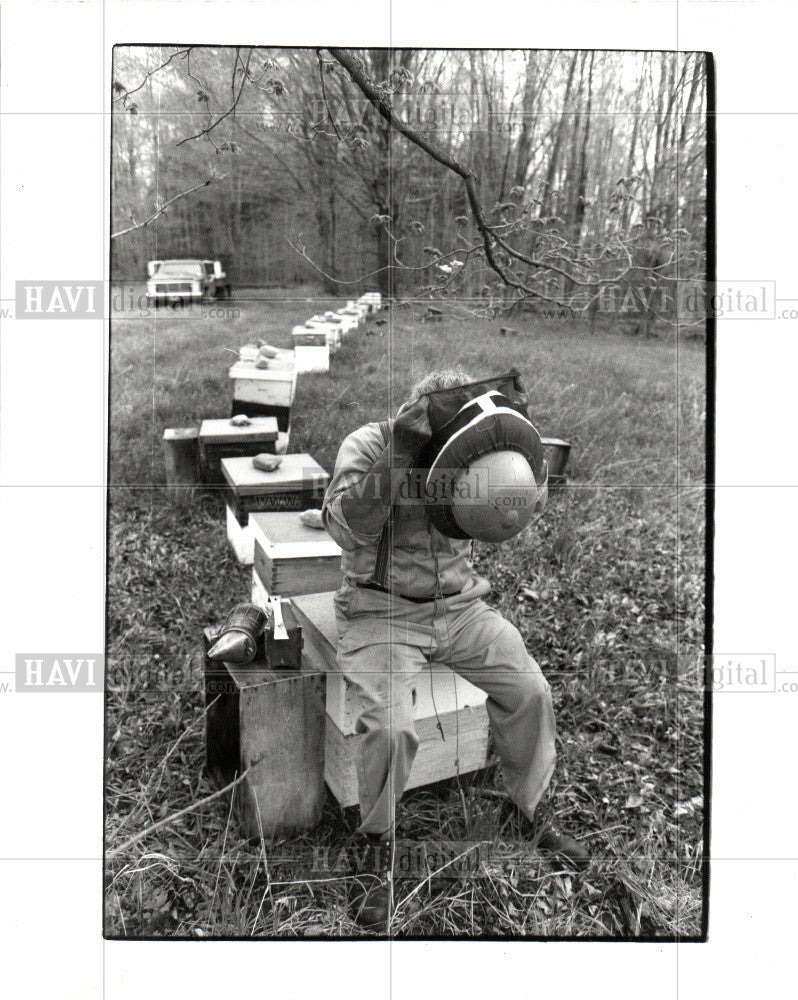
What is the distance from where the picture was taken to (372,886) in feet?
9.55

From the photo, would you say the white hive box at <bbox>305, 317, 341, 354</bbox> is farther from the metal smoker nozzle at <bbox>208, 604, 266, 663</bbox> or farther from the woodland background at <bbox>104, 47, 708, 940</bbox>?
the metal smoker nozzle at <bbox>208, 604, 266, 663</bbox>

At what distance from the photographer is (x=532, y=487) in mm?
2592

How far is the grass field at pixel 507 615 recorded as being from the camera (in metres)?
2.90

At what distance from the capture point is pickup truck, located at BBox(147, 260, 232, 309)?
2830 mm

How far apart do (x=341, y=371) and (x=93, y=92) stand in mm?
1213

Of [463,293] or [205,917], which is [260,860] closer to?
[205,917]

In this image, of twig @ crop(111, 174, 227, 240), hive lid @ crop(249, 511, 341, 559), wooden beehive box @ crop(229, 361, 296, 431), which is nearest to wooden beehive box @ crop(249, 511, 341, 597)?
hive lid @ crop(249, 511, 341, 559)

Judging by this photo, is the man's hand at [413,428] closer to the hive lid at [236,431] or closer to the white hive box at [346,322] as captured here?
the white hive box at [346,322]

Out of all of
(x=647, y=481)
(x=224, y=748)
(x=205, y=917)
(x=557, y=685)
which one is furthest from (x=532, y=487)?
(x=205, y=917)

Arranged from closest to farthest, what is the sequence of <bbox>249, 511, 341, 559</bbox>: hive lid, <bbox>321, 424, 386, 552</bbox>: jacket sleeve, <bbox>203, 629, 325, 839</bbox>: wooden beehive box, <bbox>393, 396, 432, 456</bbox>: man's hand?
<bbox>393, 396, 432, 456</bbox>: man's hand < <bbox>321, 424, 386, 552</bbox>: jacket sleeve < <bbox>203, 629, 325, 839</bbox>: wooden beehive box < <bbox>249, 511, 341, 559</bbox>: hive lid

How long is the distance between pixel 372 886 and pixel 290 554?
3.91 ft

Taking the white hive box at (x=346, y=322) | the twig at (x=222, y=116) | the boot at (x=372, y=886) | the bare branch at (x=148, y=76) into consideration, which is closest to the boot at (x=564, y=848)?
the boot at (x=372, y=886)

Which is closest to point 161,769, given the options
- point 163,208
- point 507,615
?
point 507,615

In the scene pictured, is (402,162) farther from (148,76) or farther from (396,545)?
(396,545)
